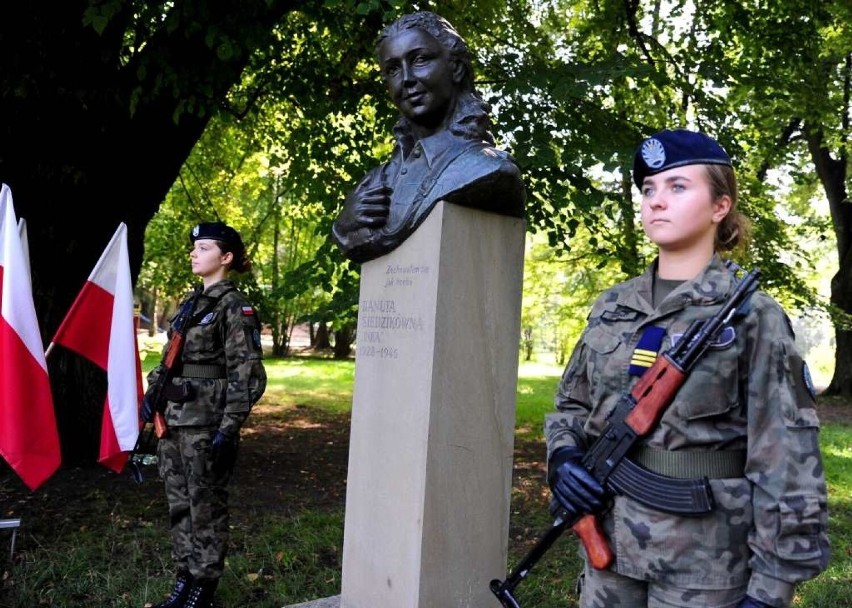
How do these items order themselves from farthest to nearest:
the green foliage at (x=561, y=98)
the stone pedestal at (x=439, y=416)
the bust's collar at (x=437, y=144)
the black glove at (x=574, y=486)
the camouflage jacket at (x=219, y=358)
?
1. the green foliage at (x=561, y=98)
2. the camouflage jacket at (x=219, y=358)
3. the bust's collar at (x=437, y=144)
4. the stone pedestal at (x=439, y=416)
5. the black glove at (x=574, y=486)

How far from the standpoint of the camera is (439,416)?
3.34 metres

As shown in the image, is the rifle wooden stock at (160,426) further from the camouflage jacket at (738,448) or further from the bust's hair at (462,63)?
the camouflage jacket at (738,448)

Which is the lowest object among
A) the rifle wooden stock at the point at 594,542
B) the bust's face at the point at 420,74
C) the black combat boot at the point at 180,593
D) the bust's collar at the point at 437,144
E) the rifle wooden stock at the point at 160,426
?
the black combat boot at the point at 180,593

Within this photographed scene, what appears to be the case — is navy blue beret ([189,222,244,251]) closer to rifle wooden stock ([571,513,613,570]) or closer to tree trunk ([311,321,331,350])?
rifle wooden stock ([571,513,613,570])

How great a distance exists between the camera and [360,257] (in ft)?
12.6

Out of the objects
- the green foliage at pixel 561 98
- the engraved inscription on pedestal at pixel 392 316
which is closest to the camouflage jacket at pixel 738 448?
the engraved inscription on pedestal at pixel 392 316

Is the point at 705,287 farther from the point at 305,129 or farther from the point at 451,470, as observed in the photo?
the point at 305,129

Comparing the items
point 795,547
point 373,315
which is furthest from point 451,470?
point 795,547

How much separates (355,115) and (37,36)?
3.14 metres

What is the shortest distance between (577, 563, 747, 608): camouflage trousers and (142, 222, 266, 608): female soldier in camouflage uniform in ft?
7.86

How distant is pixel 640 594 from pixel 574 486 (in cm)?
34

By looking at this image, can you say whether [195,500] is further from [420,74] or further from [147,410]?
[420,74]

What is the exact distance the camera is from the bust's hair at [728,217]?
2154 mm

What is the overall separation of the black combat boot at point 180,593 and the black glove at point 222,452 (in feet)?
2.06
